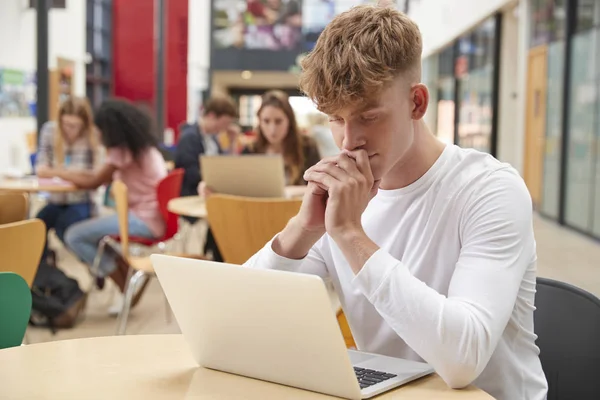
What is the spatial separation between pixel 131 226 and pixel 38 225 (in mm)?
2009

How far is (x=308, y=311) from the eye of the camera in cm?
106

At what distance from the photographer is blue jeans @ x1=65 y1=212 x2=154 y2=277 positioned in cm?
464

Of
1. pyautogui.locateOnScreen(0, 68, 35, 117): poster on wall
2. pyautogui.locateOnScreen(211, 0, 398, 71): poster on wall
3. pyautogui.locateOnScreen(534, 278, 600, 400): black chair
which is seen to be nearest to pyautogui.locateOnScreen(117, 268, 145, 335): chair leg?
pyautogui.locateOnScreen(534, 278, 600, 400): black chair

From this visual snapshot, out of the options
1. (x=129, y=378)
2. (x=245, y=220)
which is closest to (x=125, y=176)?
(x=245, y=220)

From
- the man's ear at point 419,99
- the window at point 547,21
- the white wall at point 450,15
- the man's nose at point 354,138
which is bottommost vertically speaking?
the man's nose at point 354,138

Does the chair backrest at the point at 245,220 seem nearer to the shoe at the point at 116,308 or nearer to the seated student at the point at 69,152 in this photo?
the shoe at the point at 116,308

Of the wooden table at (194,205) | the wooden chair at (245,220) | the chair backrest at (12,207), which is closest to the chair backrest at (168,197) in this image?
the wooden table at (194,205)

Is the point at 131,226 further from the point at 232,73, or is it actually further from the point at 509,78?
the point at 232,73

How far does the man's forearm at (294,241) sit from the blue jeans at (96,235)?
10.8 feet

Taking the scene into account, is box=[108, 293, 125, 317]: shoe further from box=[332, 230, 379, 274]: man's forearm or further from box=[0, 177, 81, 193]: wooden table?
box=[332, 230, 379, 274]: man's forearm

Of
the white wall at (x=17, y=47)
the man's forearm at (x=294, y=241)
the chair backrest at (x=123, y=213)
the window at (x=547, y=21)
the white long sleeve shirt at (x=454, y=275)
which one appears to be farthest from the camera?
the white wall at (x=17, y=47)

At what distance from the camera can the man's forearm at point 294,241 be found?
1396 millimetres

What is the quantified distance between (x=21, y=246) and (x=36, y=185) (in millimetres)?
2948

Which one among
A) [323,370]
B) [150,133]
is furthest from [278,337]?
[150,133]
